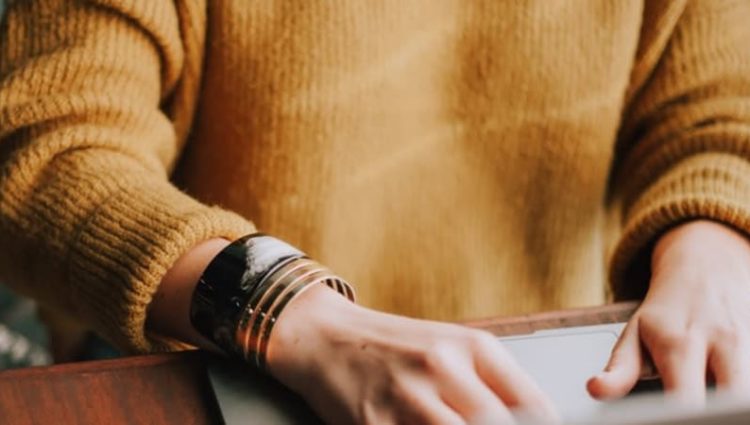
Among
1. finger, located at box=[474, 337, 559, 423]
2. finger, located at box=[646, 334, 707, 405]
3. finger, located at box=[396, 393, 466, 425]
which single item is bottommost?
finger, located at box=[646, 334, 707, 405]

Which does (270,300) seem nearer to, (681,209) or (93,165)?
(93,165)

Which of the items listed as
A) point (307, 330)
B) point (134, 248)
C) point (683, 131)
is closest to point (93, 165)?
point (134, 248)

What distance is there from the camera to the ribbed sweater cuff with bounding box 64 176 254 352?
499 mm

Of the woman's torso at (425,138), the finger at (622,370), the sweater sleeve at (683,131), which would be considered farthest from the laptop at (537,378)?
the woman's torso at (425,138)

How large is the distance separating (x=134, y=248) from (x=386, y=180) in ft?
0.86

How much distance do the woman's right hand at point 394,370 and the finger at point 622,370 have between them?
3 cm

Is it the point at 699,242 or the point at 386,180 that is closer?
the point at 699,242

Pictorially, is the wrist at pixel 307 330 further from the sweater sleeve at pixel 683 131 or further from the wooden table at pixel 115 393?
the sweater sleeve at pixel 683 131

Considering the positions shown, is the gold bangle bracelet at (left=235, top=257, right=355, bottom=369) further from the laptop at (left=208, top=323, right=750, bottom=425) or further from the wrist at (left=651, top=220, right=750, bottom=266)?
the wrist at (left=651, top=220, right=750, bottom=266)

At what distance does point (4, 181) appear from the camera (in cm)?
57

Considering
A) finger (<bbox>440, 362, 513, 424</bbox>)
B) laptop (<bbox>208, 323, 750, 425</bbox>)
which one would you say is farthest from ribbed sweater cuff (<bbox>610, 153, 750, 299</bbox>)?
finger (<bbox>440, 362, 513, 424</bbox>)

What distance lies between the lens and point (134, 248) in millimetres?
504

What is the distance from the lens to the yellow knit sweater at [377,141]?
0.56m

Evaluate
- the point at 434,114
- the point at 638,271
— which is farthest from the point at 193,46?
the point at 638,271
